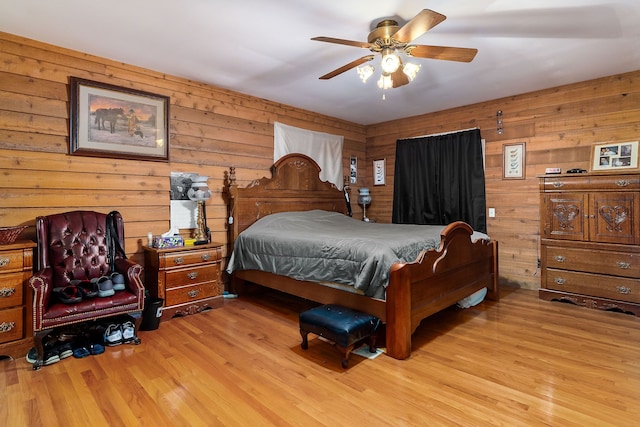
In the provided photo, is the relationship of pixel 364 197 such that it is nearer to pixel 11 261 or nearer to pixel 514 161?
pixel 514 161

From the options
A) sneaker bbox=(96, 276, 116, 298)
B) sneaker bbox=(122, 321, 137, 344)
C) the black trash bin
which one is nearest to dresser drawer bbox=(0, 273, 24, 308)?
sneaker bbox=(96, 276, 116, 298)

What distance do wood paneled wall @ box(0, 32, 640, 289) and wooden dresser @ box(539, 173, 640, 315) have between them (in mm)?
493

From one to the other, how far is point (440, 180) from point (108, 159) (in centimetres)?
436

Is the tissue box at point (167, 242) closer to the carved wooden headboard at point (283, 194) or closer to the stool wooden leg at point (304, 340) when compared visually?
the carved wooden headboard at point (283, 194)

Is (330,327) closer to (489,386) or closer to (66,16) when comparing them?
(489,386)

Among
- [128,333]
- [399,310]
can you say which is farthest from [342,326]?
[128,333]

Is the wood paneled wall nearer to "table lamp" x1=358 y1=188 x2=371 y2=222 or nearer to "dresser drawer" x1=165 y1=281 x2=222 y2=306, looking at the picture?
"dresser drawer" x1=165 y1=281 x2=222 y2=306

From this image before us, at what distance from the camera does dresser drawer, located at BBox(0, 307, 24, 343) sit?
2.45 meters

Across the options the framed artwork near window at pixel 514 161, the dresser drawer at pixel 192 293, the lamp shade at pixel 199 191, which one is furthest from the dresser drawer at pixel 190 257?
the framed artwork near window at pixel 514 161

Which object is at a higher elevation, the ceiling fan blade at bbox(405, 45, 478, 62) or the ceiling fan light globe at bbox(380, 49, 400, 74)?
the ceiling fan blade at bbox(405, 45, 478, 62)

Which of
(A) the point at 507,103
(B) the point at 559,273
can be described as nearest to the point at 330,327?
(B) the point at 559,273

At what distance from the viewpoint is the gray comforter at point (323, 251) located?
8.59 feet

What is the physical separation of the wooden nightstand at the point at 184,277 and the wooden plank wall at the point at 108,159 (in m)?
0.44

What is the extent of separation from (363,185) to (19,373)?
5.13 meters
